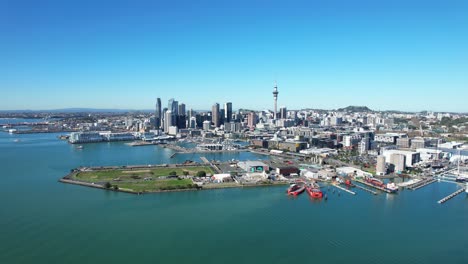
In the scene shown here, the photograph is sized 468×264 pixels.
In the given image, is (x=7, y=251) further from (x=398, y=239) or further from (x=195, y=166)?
(x=195, y=166)

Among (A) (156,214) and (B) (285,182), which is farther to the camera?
(B) (285,182)

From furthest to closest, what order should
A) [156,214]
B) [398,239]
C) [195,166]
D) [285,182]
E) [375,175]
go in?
[195,166], [375,175], [285,182], [156,214], [398,239]

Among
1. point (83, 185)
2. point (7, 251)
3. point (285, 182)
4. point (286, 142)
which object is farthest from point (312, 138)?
point (7, 251)

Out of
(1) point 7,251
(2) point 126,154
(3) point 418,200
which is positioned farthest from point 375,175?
(2) point 126,154

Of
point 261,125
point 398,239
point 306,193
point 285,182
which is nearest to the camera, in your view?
point 398,239

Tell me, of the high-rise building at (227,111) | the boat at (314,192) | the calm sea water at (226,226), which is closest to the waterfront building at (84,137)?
the calm sea water at (226,226)

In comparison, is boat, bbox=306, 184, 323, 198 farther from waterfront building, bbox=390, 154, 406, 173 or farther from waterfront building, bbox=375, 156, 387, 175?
waterfront building, bbox=390, 154, 406, 173
